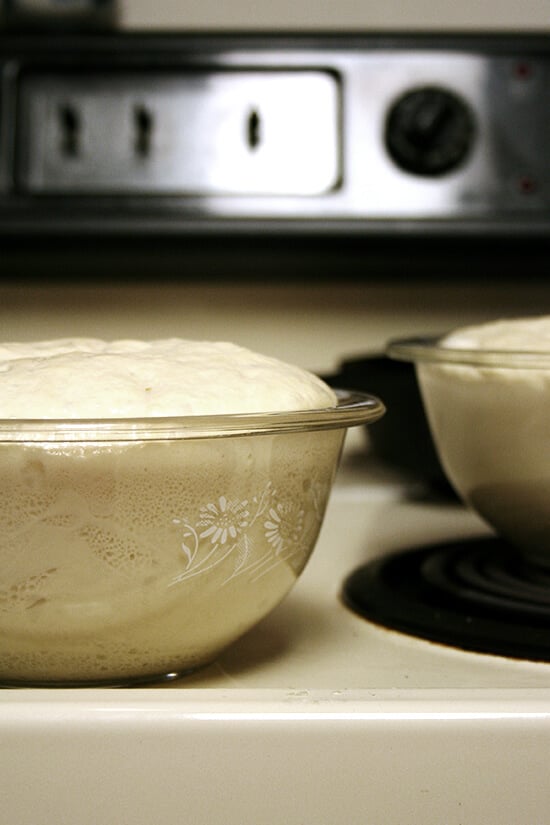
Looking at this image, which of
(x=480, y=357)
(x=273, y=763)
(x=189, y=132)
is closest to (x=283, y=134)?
(x=189, y=132)

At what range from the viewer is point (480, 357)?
603 millimetres

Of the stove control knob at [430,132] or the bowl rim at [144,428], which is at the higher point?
the stove control knob at [430,132]

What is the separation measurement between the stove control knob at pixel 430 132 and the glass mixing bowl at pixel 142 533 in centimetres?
54

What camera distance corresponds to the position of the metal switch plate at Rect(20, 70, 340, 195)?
949 millimetres

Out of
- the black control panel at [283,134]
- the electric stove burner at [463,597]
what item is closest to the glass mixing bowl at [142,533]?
the electric stove burner at [463,597]

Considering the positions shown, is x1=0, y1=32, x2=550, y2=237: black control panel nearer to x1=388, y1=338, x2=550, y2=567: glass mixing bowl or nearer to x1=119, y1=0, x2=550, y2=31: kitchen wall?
x1=119, y1=0, x2=550, y2=31: kitchen wall

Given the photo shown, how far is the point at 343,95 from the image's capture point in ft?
3.12

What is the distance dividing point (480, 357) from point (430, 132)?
16.0 inches

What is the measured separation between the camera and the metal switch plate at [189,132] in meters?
0.95

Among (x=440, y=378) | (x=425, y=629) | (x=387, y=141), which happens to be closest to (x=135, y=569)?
(x=425, y=629)

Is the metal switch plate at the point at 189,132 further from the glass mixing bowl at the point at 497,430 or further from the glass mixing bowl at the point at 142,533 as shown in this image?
the glass mixing bowl at the point at 142,533

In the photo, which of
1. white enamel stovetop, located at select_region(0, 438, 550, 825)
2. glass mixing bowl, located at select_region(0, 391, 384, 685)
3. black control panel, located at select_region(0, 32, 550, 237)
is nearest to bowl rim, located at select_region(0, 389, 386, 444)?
glass mixing bowl, located at select_region(0, 391, 384, 685)

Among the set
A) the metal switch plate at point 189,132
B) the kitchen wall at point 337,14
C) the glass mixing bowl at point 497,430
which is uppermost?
the kitchen wall at point 337,14

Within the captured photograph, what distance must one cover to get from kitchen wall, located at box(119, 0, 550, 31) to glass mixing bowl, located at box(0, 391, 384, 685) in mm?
612
